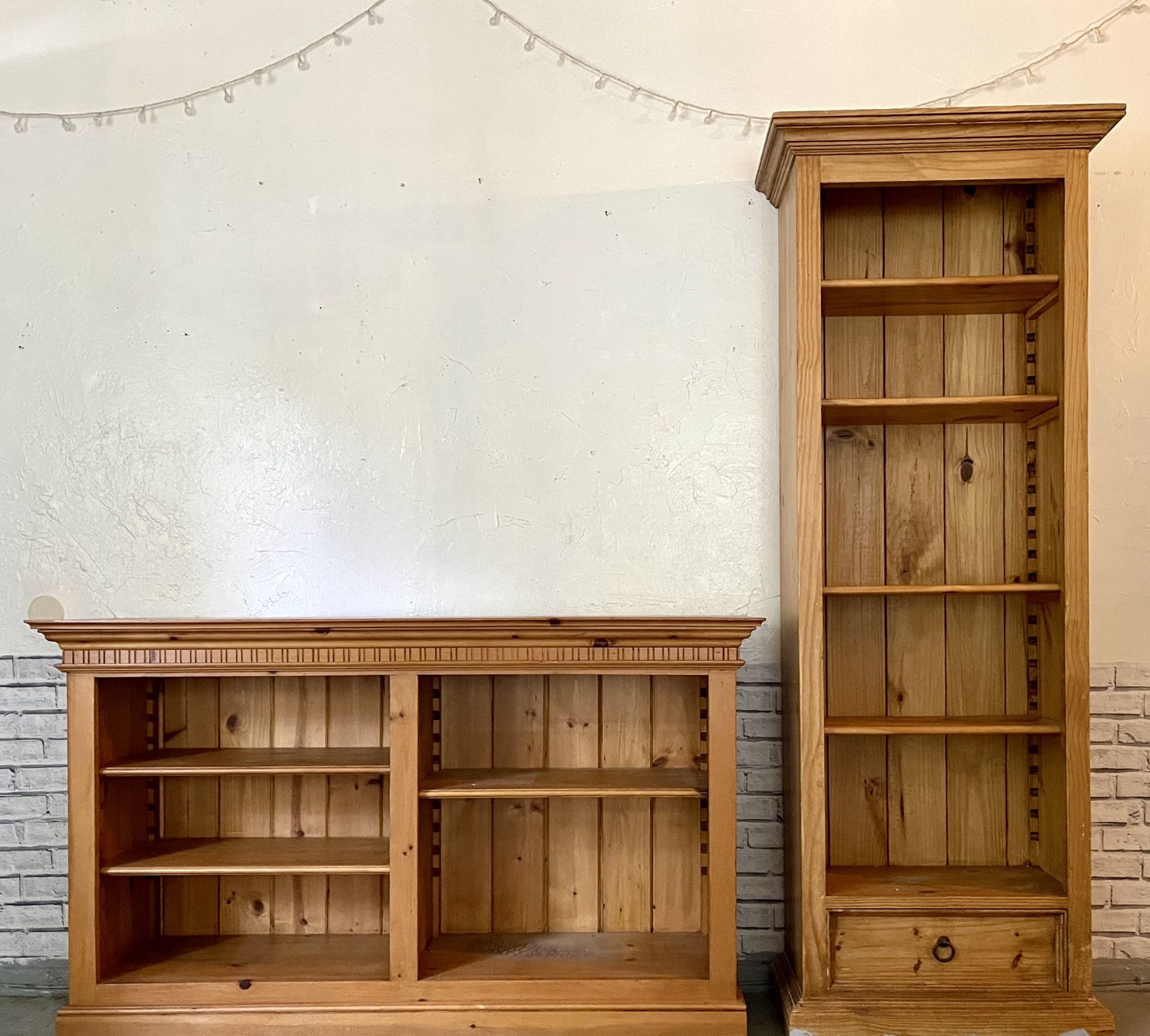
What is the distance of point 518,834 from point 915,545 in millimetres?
1265

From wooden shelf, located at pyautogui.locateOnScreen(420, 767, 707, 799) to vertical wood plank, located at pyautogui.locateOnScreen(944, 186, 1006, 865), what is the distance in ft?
2.26

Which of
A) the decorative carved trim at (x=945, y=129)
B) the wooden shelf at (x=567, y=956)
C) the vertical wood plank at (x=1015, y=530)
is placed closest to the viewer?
the decorative carved trim at (x=945, y=129)

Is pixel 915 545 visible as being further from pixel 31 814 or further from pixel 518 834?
pixel 31 814

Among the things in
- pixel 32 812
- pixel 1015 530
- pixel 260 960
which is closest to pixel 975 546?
pixel 1015 530

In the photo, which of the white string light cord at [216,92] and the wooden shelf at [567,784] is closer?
the wooden shelf at [567,784]

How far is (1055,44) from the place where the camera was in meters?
2.82

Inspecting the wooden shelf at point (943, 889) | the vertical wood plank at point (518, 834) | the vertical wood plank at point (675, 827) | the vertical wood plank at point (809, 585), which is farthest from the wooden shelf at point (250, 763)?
the wooden shelf at point (943, 889)

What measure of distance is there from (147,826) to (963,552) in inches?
87.2

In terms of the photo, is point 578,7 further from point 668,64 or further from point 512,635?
point 512,635

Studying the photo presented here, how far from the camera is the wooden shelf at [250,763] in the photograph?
2436mm

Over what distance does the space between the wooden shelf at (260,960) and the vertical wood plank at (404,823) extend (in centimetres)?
9

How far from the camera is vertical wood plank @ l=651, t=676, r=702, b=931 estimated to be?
9.00ft

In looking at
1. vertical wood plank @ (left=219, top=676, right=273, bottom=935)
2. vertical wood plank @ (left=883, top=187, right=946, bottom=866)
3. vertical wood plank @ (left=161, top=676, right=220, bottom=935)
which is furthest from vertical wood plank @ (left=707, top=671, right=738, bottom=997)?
vertical wood plank @ (left=161, top=676, right=220, bottom=935)

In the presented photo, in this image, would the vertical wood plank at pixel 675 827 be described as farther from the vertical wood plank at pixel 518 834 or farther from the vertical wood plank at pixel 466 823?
the vertical wood plank at pixel 466 823
